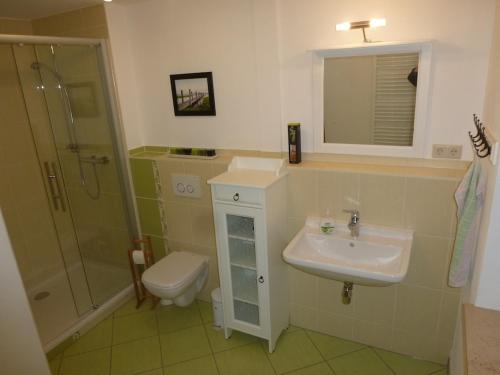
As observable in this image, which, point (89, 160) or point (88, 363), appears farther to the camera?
point (89, 160)

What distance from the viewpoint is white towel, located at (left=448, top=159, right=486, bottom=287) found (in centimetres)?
156

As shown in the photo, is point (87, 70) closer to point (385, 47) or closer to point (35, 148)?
point (35, 148)

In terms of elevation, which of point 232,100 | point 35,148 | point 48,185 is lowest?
point 48,185

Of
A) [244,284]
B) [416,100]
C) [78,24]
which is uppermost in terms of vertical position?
[78,24]

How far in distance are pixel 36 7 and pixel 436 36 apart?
8.78ft

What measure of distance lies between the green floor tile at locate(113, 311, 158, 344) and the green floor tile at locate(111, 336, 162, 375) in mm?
61

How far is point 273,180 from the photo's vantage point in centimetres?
208

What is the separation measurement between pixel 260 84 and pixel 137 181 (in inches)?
51.0

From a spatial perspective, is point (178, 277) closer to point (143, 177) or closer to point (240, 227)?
point (240, 227)

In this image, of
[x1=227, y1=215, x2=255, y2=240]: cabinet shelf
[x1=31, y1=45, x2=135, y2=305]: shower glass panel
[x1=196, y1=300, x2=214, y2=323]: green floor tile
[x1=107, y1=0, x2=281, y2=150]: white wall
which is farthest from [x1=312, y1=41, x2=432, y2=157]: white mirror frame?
[x1=31, y1=45, x2=135, y2=305]: shower glass panel

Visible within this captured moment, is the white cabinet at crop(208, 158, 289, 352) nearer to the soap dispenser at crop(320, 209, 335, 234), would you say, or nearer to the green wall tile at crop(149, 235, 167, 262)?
the soap dispenser at crop(320, 209, 335, 234)

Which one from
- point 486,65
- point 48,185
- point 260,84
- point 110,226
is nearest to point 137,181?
point 110,226

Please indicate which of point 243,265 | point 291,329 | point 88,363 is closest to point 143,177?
point 243,265

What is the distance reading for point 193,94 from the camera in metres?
2.55
